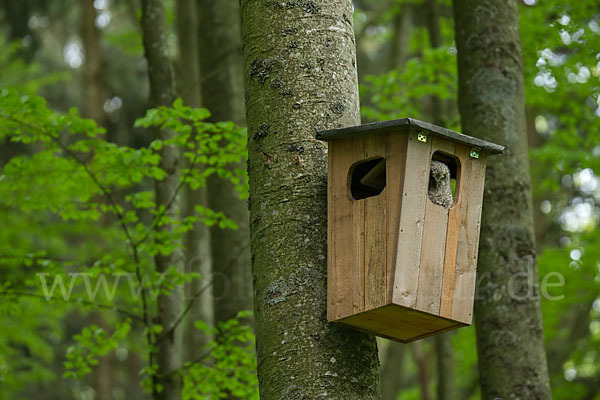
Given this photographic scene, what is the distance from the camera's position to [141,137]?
13281 mm

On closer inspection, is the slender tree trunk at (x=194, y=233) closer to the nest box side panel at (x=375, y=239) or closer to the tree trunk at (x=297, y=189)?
the tree trunk at (x=297, y=189)

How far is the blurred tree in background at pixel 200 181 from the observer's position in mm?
5094

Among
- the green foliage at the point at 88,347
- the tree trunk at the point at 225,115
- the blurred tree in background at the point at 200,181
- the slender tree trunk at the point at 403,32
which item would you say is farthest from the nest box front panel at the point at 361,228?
the slender tree trunk at the point at 403,32

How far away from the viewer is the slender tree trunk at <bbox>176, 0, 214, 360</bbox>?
700 centimetres

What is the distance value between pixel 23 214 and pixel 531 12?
798 cm

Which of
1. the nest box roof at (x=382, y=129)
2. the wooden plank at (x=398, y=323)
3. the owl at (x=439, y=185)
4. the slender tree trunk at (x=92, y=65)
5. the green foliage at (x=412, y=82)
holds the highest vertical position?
the slender tree trunk at (x=92, y=65)

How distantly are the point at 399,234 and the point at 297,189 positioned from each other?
37 centimetres

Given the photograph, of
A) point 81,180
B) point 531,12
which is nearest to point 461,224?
point 81,180

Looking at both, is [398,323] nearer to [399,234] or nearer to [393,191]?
[399,234]

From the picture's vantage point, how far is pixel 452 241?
2.63 m

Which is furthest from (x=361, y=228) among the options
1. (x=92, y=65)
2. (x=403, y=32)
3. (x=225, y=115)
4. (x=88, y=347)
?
(x=92, y=65)

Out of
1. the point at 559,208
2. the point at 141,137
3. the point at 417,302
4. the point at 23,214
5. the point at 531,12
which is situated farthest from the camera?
the point at 141,137

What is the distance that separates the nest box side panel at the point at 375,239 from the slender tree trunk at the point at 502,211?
75.4 inches

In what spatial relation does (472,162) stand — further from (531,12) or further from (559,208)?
(559,208)
